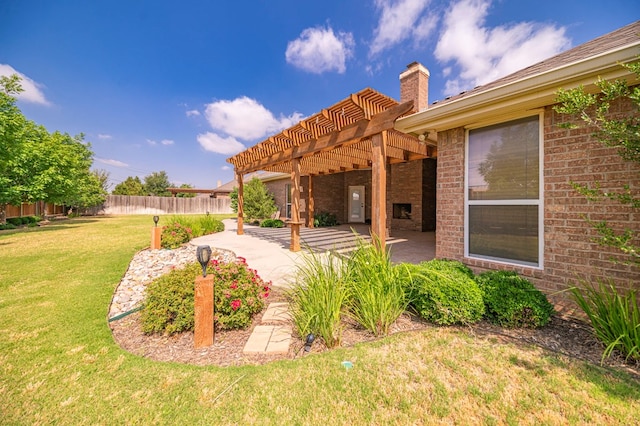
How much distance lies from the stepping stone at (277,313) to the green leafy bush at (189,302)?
0.17 m

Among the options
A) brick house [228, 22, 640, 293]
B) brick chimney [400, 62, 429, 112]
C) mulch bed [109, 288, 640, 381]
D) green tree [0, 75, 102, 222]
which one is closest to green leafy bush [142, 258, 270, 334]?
mulch bed [109, 288, 640, 381]

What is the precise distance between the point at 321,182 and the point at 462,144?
34.9ft

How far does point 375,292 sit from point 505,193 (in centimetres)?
242

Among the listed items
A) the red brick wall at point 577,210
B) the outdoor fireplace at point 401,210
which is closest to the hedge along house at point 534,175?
the red brick wall at point 577,210

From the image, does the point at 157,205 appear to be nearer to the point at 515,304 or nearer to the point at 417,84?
the point at 417,84

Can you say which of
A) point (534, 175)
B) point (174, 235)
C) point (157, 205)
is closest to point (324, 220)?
point (174, 235)

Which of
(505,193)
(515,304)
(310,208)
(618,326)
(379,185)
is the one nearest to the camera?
(618,326)

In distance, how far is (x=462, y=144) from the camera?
12.6 ft

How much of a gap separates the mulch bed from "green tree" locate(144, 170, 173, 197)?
Result: 1935 inches

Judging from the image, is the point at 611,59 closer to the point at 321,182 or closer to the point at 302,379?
the point at 302,379

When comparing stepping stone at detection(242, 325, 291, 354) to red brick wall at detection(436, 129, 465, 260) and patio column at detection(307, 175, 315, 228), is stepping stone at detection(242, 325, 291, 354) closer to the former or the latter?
red brick wall at detection(436, 129, 465, 260)

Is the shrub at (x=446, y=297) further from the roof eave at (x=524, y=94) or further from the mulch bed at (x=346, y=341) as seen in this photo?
the roof eave at (x=524, y=94)

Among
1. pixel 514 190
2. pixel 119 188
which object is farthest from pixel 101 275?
pixel 119 188

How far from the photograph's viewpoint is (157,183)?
155ft
